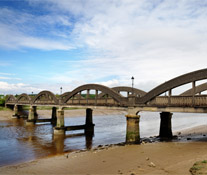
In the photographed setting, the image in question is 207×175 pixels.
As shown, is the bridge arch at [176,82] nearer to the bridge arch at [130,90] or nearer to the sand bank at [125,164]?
the sand bank at [125,164]

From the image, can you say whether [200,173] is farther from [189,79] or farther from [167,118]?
[167,118]

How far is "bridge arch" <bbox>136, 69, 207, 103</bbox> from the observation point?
18550 millimetres

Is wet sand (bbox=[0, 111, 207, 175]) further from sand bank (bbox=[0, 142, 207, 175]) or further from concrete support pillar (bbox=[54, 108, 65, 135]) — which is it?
concrete support pillar (bbox=[54, 108, 65, 135])

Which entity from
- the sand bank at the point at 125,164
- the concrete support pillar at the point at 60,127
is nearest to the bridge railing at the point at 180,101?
the sand bank at the point at 125,164

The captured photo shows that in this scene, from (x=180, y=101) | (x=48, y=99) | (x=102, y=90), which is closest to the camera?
(x=180, y=101)

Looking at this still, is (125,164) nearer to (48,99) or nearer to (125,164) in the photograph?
(125,164)

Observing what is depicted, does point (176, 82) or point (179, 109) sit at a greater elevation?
point (176, 82)

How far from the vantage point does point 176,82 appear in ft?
66.0

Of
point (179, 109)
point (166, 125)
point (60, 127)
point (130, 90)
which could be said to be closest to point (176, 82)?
point (179, 109)

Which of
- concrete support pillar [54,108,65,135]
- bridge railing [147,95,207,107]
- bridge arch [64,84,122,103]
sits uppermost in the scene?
bridge arch [64,84,122,103]

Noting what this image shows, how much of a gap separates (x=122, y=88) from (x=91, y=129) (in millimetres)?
8937

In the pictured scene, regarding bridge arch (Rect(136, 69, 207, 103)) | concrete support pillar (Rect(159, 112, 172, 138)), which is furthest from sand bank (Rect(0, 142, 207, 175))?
concrete support pillar (Rect(159, 112, 172, 138))

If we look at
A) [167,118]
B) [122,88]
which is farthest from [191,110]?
[122,88]

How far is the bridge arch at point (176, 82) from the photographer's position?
730 inches
